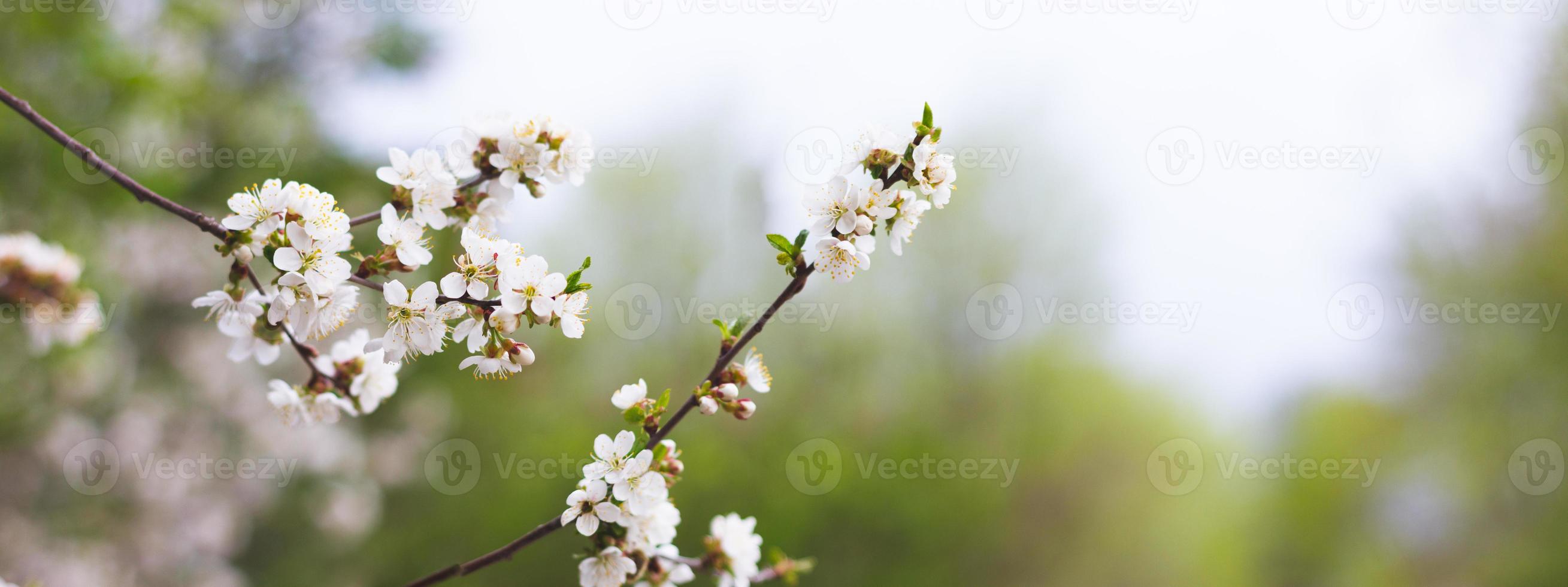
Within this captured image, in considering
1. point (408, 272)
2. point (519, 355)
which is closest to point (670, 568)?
point (519, 355)

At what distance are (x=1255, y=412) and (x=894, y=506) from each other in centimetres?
249

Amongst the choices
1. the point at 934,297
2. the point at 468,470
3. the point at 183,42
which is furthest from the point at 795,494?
the point at 183,42

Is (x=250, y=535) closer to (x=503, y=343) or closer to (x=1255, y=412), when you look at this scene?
(x=503, y=343)

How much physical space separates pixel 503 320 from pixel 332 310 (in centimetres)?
19

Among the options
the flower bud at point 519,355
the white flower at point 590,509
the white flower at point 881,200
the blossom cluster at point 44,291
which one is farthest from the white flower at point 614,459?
the blossom cluster at point 44,291

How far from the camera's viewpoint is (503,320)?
78 cm

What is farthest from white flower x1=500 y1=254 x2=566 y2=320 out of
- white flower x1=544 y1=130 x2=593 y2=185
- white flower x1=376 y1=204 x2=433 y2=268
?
white flower x1=544 y1=130 x2=593 y2=185

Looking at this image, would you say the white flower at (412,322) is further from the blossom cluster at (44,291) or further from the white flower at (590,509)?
the blossom cluster at (44,291)

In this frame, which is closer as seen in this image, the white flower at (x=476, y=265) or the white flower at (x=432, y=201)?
the white flower at (x=476, y=265)

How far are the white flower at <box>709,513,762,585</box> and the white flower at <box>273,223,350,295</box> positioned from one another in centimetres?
55

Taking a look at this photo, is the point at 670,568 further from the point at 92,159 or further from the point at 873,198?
the point at 92,159

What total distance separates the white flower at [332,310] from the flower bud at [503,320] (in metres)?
0.15

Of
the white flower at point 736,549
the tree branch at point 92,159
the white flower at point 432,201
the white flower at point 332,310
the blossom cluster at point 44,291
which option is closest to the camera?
the tree branch at point 92,159

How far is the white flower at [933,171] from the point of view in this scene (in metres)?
0.87
